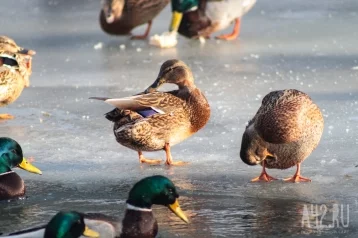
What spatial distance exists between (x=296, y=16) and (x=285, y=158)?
19.8 ft

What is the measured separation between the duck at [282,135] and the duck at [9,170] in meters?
1.31

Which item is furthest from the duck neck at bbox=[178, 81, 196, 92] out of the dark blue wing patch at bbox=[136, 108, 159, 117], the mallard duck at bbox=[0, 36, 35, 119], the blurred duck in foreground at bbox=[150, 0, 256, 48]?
the blurred duck in foreground at bbox=[150, 0, 256, 48]

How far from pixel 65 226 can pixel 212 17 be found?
22.5 ft

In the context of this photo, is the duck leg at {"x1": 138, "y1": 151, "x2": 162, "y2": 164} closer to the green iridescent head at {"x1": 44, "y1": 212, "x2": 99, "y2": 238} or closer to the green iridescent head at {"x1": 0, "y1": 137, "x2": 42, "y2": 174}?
the green iridescent head at {"x1": 0, "y1": 137, "x2": 42, "y2": 174}

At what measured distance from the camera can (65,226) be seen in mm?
4750

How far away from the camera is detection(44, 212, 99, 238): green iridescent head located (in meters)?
4.75

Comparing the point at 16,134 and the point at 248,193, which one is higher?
the point at 248,193

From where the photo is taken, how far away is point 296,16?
12.2 metres

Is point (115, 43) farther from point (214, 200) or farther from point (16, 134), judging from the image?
point (214, 200)

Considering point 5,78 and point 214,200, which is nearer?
point 214,200

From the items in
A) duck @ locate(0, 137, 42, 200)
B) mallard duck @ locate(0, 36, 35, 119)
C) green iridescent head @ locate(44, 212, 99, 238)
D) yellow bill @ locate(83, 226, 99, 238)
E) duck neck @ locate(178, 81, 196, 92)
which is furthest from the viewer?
mallard duck @ locate(0, 36, 35, 119)

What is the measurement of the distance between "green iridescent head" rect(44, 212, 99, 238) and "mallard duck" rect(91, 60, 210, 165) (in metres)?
2.01

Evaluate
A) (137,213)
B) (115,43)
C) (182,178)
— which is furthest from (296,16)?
(137,213)

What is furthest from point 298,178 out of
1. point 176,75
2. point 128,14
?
point 128,14
